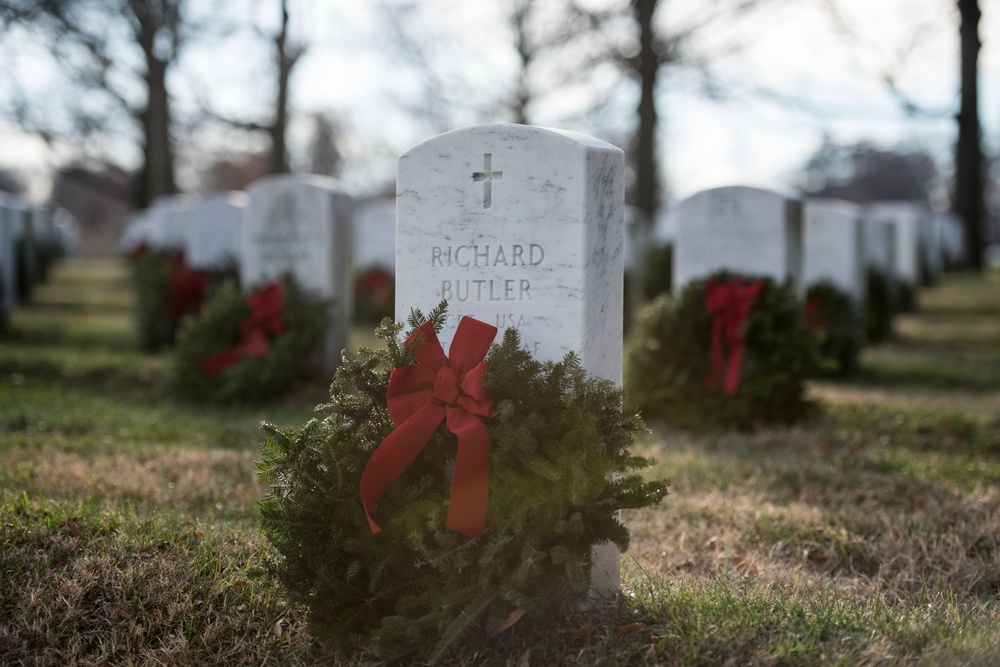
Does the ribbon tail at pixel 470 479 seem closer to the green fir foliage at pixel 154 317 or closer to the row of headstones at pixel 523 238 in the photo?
the row of headstones at pixel 523 238

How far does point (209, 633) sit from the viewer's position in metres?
3.19

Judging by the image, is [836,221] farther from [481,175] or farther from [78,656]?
[78,656]

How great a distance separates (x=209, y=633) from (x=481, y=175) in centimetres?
187

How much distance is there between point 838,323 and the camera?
987cm

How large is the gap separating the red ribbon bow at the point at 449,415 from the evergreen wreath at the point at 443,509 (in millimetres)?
42

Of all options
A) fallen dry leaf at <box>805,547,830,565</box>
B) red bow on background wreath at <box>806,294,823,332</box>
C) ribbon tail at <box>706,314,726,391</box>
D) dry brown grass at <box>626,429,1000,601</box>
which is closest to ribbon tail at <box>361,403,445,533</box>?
dry brown grass at <box>626,429,1000,601</box>

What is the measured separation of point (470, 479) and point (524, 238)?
926mm

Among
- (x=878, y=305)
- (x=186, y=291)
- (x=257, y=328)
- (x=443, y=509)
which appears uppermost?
(x=186, y=291)

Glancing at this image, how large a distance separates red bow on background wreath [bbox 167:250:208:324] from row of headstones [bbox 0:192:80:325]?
265 cm

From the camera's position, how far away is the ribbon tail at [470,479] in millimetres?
3008

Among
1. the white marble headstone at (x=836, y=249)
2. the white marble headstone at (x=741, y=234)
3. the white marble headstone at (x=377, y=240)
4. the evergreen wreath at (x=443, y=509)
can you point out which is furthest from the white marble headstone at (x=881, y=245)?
the evergreen wreath at (x=443, y=509)

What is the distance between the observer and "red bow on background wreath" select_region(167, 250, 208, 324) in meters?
10.7

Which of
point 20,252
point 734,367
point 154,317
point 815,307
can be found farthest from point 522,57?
point 734,367

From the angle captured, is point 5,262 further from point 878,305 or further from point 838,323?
point 878,305
